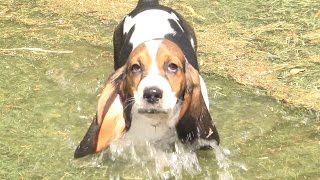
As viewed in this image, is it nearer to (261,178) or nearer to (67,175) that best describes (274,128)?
(261,178)

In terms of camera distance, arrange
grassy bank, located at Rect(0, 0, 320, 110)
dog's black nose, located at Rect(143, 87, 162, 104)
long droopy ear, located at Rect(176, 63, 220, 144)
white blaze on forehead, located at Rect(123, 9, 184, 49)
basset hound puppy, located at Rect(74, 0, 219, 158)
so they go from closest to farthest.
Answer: dog's black nose, located at Rect(143, 87, 162, 104), basset hound puppy, located at Rect(74, 0, 219, 158), long droopy ear, located at Rect(176, 63, 220, 144), white blaze on forehead, located at Rect(123, 9, 184, 49), grassy bank, located at Rect(0, 0, 320, 110)

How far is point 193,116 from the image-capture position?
4.29 meters

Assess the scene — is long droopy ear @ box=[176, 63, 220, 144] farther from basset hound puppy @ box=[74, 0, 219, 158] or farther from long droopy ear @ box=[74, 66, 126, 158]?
long droopy ear @ box=[74, 66, 126, 158]

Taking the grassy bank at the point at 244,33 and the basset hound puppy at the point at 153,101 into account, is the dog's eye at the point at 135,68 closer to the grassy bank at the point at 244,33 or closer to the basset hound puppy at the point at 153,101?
the basset hound puppy at the point at 153,101

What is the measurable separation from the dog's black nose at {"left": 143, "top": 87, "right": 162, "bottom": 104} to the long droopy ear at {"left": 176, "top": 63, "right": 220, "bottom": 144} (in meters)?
0.35

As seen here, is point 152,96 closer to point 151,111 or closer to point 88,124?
point 151,111

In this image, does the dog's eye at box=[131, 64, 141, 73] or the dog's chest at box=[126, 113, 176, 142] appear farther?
the dog's chest at box=[126, 113, 176, 142]

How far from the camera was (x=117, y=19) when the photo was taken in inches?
273

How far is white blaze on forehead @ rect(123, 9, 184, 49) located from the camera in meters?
4.82

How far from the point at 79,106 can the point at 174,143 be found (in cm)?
94

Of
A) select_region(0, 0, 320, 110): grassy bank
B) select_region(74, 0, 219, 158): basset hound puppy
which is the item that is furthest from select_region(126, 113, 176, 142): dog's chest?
select_region(0, 0, 320, 110): grassy bank

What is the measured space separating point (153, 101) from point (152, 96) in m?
0.04

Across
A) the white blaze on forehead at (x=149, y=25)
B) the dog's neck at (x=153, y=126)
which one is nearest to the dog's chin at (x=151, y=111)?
the dog's neck at (x=153, y=126)

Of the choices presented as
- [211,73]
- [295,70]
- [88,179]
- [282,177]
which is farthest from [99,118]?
[295,70]
